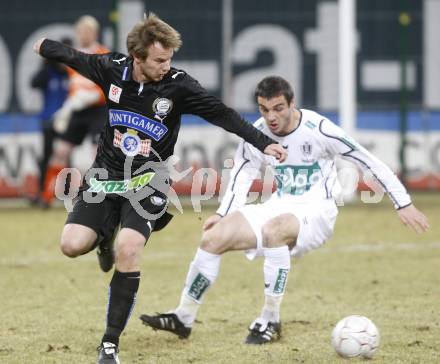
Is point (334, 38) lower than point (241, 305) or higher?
higher

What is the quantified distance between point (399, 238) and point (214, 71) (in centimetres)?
522

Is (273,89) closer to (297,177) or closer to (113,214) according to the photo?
(297,177)

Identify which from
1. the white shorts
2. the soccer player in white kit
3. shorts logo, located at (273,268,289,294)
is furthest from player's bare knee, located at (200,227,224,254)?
shorts logo, located at (273,268,289,294)

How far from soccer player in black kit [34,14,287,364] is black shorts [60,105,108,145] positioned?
284 inches

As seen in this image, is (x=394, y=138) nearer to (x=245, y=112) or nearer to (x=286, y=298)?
(x=245, y=112)

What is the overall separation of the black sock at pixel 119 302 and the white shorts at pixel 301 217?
3.78 ft

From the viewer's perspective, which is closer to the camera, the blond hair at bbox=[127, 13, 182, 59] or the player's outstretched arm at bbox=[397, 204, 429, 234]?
the blond hair at bbox=[127, 13, 182, 59]

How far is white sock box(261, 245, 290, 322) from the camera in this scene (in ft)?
22.6

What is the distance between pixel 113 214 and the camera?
21.8 ft

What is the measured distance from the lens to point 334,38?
16.1 meters

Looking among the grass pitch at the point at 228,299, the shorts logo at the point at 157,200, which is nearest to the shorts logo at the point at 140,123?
the shorts logo at the point at 157,200

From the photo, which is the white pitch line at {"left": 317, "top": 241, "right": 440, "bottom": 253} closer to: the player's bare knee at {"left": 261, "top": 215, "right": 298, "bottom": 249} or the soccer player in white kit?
the soccer player in white kit

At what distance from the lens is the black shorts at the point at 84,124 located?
14.0 meters

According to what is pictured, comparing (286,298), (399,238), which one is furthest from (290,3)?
(286,298)
